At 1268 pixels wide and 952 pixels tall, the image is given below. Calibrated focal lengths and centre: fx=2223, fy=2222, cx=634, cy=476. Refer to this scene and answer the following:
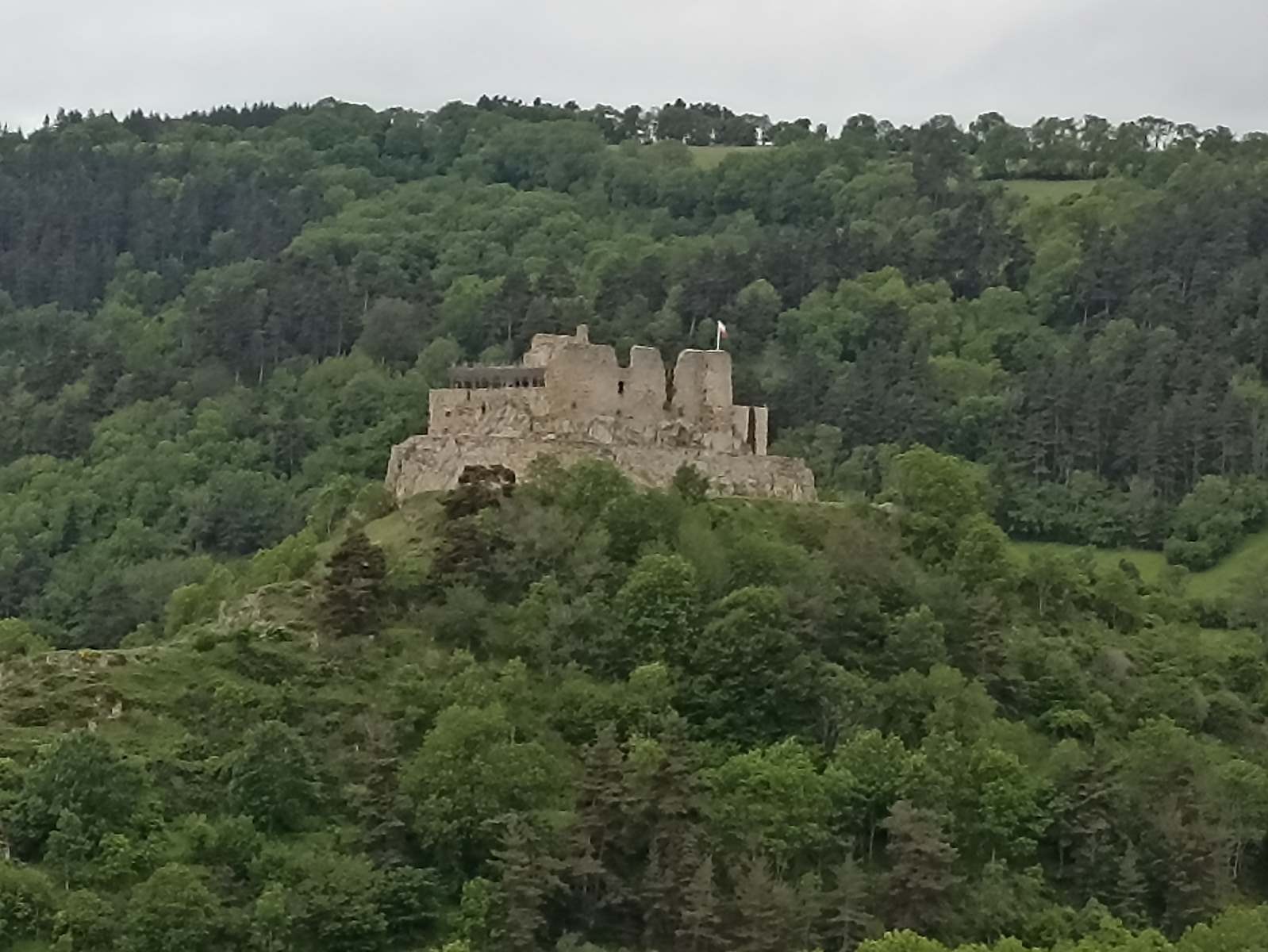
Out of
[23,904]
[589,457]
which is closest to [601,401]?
[589,457]

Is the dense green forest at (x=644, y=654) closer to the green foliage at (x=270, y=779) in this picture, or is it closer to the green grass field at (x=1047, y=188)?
the green foliage at (x=270, y=779)

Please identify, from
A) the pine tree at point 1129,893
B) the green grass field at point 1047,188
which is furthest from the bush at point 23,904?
the green grass field at point 1047,188

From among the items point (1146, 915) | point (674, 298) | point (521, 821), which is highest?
point (674, 298)

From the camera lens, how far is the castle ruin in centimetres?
6625

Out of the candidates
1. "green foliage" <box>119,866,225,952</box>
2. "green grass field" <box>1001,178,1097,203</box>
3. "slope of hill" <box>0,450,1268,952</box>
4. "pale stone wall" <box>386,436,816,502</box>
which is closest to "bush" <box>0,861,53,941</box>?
"slope of hill" <box>0,450,1268,952</box>

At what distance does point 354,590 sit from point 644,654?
810cm

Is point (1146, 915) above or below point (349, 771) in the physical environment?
below

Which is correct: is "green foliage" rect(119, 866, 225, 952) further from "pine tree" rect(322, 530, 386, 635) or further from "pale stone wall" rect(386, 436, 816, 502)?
"pale stone wall" rect(386, 436, 816, 502)

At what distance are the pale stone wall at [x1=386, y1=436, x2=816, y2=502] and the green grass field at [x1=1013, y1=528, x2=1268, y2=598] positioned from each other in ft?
92.6

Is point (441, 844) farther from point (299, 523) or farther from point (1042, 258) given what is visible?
point (1042, 258)

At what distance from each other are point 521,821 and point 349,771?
491 cm

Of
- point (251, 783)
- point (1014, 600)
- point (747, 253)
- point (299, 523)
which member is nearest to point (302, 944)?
point (251, 783)

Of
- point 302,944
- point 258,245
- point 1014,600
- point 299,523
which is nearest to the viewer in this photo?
point 302,944

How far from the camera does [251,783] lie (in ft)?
174
